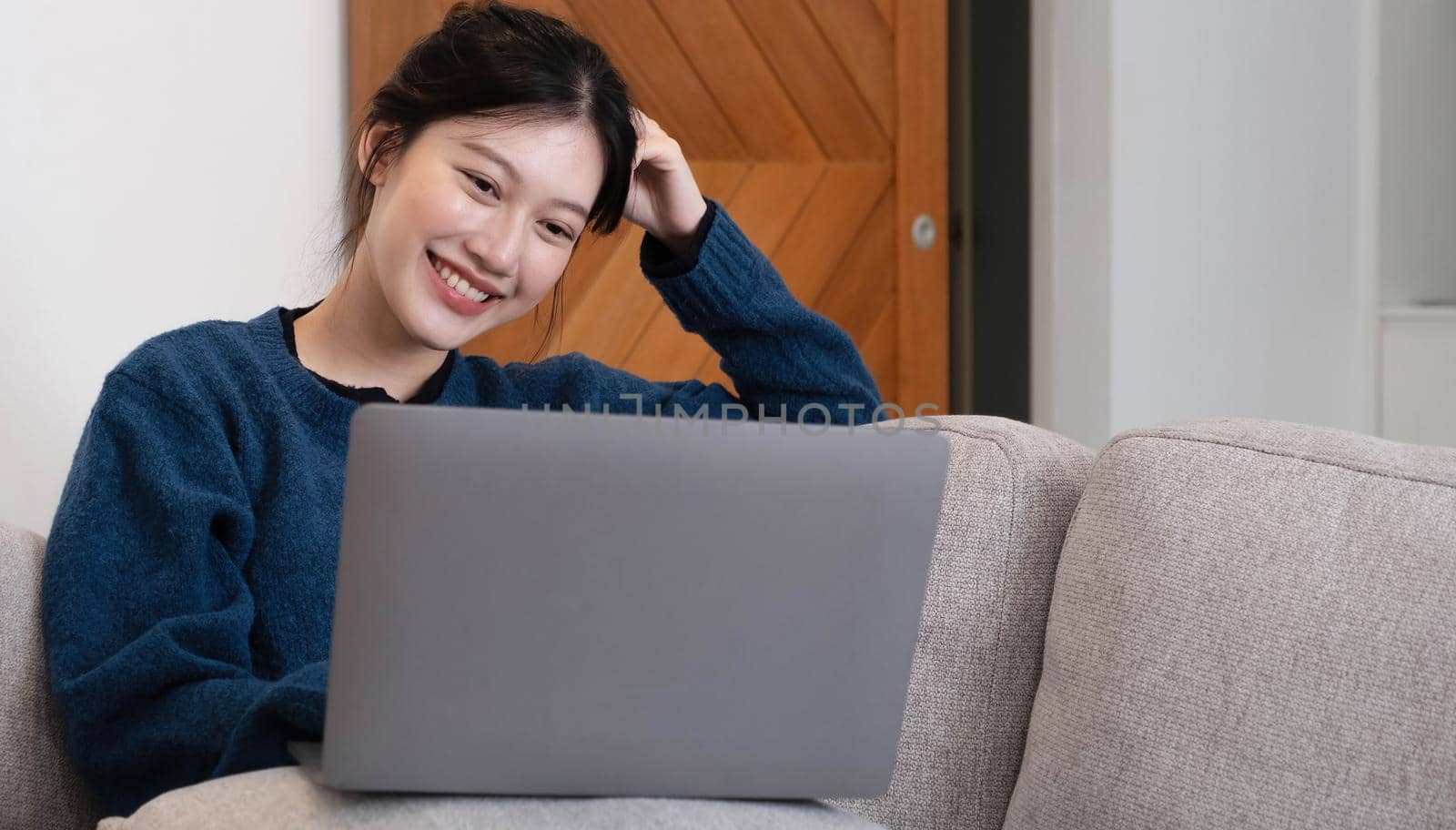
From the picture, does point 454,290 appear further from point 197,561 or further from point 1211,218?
point 1211,218

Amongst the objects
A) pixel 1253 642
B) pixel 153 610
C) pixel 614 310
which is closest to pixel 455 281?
pixel 153 610

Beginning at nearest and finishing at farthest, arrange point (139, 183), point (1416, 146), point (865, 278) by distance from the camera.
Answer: point (139, 183), point (865, 278), point (1416, 146)

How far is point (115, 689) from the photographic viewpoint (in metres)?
0.96

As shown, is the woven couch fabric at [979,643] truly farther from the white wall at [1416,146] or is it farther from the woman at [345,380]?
the white wall at [1416,146]

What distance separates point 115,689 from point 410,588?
0.38 meters

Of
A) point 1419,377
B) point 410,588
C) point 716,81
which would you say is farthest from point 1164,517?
point 1419,377

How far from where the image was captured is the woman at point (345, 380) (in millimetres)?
978

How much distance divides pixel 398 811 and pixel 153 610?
0.38m

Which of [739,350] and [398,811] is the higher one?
[739,350]

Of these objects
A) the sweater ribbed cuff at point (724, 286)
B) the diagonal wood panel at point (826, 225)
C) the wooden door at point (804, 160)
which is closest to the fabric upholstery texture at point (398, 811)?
the sweater ribbed cuff at point (724, 286)

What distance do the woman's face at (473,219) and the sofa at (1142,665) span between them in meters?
0.38

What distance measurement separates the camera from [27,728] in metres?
1.02

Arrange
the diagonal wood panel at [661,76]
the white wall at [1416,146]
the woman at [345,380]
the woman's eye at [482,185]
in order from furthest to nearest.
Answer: the white wall at [1416,146] < the diagonal wood panel at [661,76] < the woman's eye at [482,185] < the woman at [345,380]

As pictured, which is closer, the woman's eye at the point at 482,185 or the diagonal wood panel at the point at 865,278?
the woman's eye at the point at 482,185
